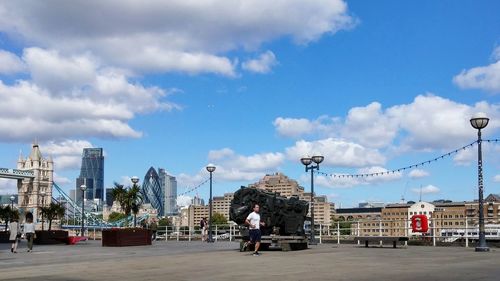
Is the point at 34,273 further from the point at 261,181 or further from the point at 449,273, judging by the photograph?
the point at 261,181

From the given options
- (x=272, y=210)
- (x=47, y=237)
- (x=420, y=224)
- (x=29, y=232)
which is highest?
(x=272, y=210)

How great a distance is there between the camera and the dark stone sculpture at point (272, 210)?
20828mm

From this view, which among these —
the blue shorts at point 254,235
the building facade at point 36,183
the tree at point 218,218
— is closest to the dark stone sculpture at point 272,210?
the blue shorts at point 254,235

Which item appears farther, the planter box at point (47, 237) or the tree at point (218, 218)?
the tree at point (218, 218)

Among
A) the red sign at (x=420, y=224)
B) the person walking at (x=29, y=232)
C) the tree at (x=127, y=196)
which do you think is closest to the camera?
the person walking at (x=29, y=232)

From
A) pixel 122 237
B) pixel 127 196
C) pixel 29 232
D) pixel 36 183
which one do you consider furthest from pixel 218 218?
pixel 29 232

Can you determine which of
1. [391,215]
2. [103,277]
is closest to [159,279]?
[103,277]

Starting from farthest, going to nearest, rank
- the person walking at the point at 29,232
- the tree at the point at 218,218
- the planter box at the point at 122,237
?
the tree at the point at 218,218 → the planter box at the point at 122,237 → the person walking at the point at 29,232

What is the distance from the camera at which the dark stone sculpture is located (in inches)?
820

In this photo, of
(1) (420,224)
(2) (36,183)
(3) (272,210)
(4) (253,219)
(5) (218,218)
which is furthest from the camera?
(5) (218,218)

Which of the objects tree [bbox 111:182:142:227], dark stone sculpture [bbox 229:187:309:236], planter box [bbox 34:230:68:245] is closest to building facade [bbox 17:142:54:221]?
tree [bbox 111:182:142:227]

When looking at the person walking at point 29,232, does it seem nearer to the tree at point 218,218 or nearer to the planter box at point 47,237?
the planter box at point 47,237

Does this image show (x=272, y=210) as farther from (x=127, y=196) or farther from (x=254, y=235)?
(x=127, y=196)

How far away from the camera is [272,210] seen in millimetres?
21219
